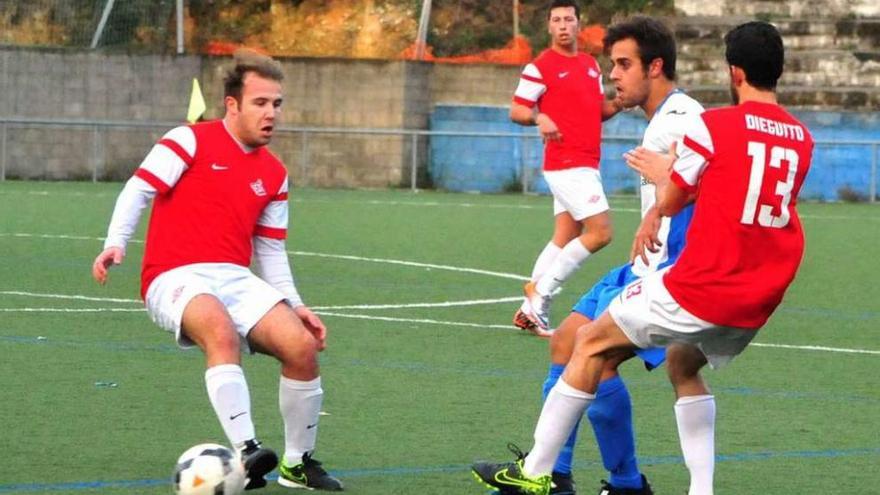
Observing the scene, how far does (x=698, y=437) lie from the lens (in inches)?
252

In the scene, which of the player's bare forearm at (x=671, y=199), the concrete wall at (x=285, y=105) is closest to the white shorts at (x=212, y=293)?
the player's bare forearm at (x=671, y=199)

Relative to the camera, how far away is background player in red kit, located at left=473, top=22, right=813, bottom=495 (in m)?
5.99

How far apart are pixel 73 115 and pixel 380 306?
17054mm

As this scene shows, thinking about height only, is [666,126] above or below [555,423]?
above

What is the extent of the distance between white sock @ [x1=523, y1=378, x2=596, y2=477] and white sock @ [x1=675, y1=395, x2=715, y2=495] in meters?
0.33

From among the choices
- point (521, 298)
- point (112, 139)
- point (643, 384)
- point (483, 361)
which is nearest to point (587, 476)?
point (643, 384)

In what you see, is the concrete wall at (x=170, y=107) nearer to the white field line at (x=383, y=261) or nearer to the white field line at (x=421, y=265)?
the white field line at (x=383, y=261)

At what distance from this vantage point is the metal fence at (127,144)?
92.1 feet

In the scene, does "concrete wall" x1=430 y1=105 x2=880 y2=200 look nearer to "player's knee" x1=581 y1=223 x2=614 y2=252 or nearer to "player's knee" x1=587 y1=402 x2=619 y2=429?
"player's knee" x1=581 y1=223 x2=614 y2=252

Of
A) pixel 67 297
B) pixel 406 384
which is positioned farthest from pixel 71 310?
pixel 406 384

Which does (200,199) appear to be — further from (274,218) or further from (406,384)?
(406,384)

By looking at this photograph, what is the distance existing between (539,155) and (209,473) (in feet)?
72.3

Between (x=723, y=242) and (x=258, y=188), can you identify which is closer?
(x=723, y=242)

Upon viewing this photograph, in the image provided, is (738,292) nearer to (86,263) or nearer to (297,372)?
(297,372)
